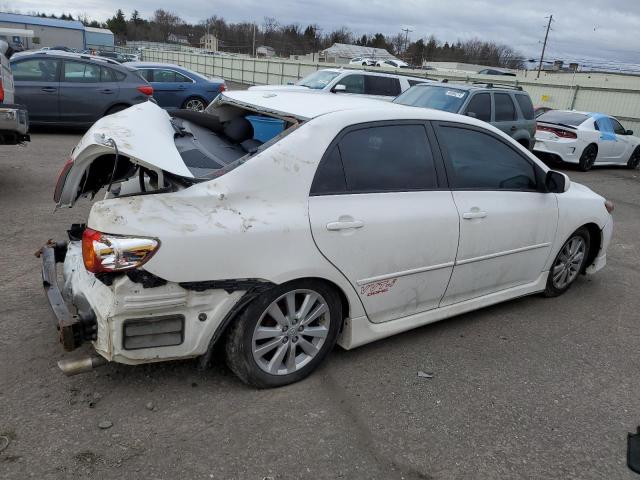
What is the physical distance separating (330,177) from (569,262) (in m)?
2.83

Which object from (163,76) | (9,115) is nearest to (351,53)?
(163,76)

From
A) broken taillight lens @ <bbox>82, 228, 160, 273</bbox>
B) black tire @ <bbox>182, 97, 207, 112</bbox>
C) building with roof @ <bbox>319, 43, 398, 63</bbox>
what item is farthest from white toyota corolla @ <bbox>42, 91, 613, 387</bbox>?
building with roof @ <bbox>319, 43, 398, 63</bbox>

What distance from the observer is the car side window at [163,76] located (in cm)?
1451

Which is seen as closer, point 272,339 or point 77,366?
point 77,366

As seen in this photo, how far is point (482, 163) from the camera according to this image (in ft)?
12.8

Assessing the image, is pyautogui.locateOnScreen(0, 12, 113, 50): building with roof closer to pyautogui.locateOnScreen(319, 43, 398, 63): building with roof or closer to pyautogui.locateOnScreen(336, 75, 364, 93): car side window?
pyautogui.locateOnScreen(319, 43, 398, 63): building with roof

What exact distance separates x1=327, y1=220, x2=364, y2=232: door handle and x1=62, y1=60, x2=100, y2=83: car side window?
32.2 ft

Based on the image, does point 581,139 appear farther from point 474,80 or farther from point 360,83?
point 474,80

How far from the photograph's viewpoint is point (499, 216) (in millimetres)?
3867

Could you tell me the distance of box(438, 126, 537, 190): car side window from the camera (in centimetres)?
372

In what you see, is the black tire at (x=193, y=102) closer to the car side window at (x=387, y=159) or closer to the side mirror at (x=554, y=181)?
the side mirror at (x=554, y=181)

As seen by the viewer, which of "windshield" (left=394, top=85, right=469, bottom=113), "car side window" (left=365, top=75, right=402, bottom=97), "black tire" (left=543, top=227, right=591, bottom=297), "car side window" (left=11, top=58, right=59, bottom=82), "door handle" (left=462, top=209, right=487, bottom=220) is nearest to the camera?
"door handle" (left=462, top=209, right=487, bottom=220)

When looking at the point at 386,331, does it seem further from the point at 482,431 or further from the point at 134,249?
the point at 134,249

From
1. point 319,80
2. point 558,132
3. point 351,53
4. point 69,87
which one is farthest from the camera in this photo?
point 351,53
